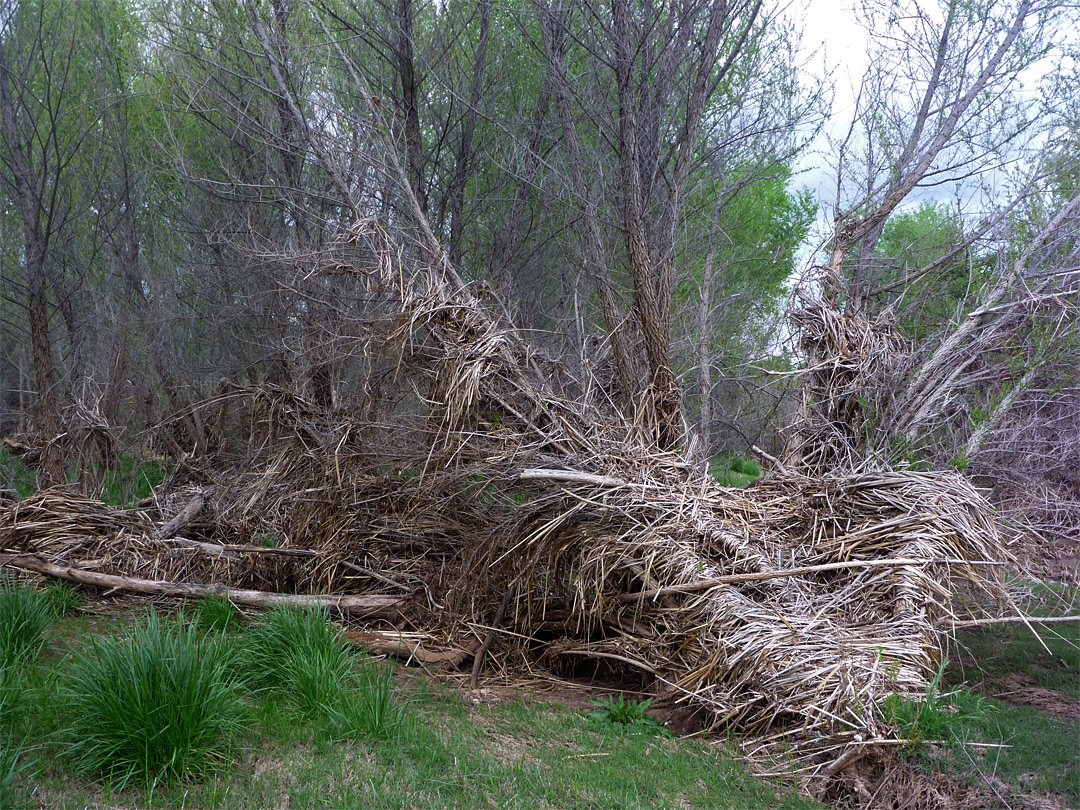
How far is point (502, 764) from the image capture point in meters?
3.88

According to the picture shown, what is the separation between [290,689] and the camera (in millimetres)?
4285

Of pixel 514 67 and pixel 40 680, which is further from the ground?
pixel 514 67

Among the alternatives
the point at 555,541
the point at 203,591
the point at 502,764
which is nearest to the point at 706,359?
the point at 555,541

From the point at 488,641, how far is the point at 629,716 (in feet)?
3.98

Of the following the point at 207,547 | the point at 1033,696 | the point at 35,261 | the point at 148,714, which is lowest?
the point at 1033,696

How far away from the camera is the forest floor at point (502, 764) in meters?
3.38

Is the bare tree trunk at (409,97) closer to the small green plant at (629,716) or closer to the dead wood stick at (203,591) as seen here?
the dead wood stick at (203,591)

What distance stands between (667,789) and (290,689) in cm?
198

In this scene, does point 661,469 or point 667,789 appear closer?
point 667,789

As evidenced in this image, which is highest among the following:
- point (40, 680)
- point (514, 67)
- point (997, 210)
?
point (514, 67)

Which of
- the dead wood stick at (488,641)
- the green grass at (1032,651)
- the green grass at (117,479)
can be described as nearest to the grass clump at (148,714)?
the dead wood stick at (488,641)

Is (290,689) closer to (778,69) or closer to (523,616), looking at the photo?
(523,616)

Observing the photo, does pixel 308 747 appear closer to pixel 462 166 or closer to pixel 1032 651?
pixel 1032 651

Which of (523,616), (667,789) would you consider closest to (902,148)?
(523,616)
